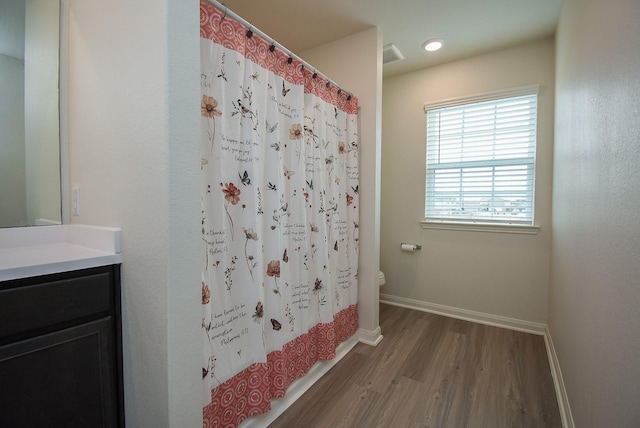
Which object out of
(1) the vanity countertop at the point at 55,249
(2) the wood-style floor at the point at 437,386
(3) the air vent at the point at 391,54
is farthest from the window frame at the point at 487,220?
(1) the vanity countertop at the point at 55,249

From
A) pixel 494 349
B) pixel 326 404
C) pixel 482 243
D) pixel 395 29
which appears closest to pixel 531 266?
pixel 482 243

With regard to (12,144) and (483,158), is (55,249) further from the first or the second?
(483,158)

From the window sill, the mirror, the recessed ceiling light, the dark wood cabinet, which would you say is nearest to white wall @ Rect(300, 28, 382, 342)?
the recessed ceiling light

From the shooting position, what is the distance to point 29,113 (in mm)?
1169

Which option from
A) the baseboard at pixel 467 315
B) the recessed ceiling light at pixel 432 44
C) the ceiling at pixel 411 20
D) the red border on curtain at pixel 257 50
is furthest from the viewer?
the baseboard at pixel 467 315

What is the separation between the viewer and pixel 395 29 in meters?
2.11

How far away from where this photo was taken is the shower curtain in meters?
1.13

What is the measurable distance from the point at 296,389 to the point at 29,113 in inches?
75.5

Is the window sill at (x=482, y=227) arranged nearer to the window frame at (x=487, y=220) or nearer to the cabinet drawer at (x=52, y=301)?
the window frame at (x=487, y=220)

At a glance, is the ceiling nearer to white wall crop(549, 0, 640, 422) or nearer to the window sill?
white wall crop(549, 0, 640, 422)

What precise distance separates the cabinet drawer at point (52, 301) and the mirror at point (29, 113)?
1.74 ft

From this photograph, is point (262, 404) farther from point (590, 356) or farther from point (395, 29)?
point (395, 29)

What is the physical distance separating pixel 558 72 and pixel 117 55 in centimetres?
278

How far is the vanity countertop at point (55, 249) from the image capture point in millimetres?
834
